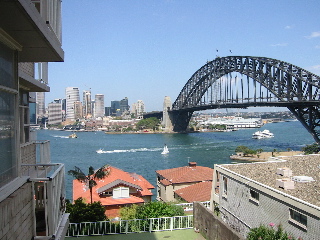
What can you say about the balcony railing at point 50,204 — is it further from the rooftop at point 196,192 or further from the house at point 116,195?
the rooftop at point 196,192

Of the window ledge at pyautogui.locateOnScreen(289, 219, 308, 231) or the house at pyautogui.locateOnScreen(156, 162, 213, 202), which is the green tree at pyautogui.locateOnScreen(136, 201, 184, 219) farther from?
the house at pyautogui.locateOnScreen(156, 162, 213, 202)

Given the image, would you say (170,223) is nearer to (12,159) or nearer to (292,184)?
(292,184)

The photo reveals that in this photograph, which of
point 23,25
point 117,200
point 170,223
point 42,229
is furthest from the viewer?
point 117,200

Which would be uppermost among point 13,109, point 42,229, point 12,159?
point 13,109

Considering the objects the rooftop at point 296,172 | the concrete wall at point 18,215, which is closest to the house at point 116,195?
the rooftop at point 296,172

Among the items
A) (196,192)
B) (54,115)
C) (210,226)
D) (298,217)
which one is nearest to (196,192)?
(196,192)

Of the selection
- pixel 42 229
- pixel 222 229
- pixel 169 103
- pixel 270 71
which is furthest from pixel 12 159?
pixel 169 103
